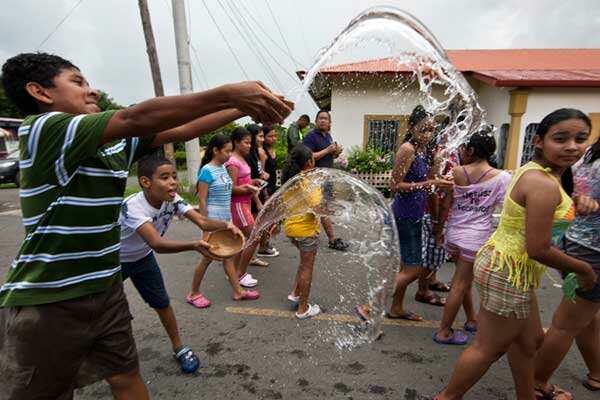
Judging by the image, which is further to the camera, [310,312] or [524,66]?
[524,66]

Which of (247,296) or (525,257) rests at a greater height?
(525,257)

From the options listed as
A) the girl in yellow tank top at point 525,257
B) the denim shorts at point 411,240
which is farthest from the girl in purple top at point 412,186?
the girl in yellow tank top at point 525,257

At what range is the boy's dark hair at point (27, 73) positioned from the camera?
138 cm

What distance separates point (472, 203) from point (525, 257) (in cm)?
98

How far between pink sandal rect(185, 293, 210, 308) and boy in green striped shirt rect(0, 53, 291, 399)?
1884 mm

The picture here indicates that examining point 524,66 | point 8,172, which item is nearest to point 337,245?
point 524,66

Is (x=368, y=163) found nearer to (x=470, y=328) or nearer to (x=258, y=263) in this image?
(x=258, y=263)

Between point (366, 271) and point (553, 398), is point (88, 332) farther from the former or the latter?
point (366, 271)

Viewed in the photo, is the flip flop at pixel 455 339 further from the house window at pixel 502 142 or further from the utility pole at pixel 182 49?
the house window at pixel 502 142

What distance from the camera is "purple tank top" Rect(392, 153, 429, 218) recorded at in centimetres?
303

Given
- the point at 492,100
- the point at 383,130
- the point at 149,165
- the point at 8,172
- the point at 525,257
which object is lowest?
the point at 8,172

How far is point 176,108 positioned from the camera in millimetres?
1175

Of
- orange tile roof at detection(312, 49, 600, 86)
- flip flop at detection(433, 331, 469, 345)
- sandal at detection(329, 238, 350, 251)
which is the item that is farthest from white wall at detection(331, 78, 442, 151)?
flip flop at detection(433, 331, 469, 345)

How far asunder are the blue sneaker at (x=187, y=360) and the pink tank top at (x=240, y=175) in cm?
175
